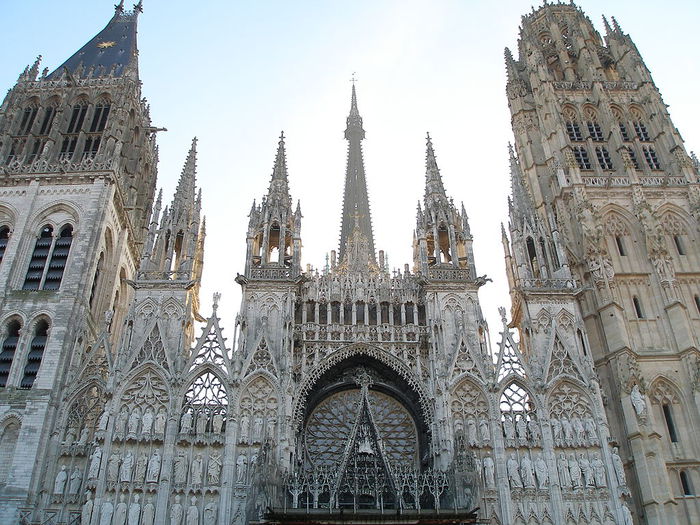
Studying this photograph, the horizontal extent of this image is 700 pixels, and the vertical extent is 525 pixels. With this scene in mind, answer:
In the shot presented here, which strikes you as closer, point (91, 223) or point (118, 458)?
point (118, 458)

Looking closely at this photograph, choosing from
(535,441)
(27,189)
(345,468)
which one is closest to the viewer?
(345,468)

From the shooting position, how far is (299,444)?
951 inches

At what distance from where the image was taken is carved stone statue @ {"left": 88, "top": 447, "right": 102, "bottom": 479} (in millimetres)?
21780

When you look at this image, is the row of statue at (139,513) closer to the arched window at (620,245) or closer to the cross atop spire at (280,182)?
the cross atop spire at (280,182)

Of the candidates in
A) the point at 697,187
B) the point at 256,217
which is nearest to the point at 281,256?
the point at 256,217

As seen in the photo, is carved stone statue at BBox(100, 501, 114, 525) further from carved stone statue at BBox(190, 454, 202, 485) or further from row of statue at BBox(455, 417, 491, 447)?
row of statue at BBox(455, 417, 491, 447)

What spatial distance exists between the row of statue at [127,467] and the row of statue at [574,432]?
13474 millimetres

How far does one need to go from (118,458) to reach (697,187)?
90.7ft

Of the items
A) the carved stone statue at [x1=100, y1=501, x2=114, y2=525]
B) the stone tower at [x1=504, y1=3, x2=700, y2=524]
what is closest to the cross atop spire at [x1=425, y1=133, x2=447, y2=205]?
the stone tower at [x1=504, y1=3, x2=700, y2=524]

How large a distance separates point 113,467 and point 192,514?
10.2 feet

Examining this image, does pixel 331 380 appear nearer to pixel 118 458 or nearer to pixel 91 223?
pixel 118 458

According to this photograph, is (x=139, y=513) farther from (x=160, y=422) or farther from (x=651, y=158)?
(x=651, y=158)

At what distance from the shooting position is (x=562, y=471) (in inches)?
887

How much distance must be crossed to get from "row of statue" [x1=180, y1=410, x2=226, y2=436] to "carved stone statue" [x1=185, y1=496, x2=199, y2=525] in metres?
2.28
